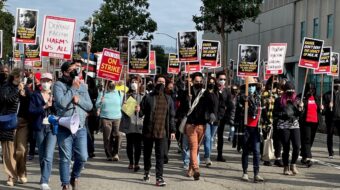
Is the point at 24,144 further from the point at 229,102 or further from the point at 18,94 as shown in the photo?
the point at 229,102

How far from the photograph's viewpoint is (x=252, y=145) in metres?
10.7

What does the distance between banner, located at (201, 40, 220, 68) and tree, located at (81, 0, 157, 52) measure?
1323 inches

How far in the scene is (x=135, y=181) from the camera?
10250 mm

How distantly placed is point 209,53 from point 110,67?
5.83 metres

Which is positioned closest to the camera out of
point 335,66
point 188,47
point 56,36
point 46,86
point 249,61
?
point 46,86

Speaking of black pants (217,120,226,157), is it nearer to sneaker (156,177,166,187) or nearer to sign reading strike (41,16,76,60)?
sneaker (156,177,166,187)

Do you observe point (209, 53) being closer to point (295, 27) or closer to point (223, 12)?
point (223, 12)

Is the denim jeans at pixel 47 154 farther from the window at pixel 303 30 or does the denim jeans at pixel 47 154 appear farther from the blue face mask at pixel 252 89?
the window at pixel 303 30

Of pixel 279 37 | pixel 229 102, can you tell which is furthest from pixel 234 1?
pixel 229 102

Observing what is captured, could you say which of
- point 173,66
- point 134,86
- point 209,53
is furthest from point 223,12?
point 134,86

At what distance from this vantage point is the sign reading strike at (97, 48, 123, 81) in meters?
12.9

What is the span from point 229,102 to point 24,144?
6.07m

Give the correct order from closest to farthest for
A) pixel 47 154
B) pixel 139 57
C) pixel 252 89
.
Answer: pixel 47 154 < pixel 252 89 < pixel 139 57

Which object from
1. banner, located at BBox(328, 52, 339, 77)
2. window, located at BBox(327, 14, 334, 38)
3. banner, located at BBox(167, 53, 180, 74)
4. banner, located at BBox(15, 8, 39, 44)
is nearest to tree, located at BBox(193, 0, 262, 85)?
window, located at BBox(327, 14, 334, 38)
